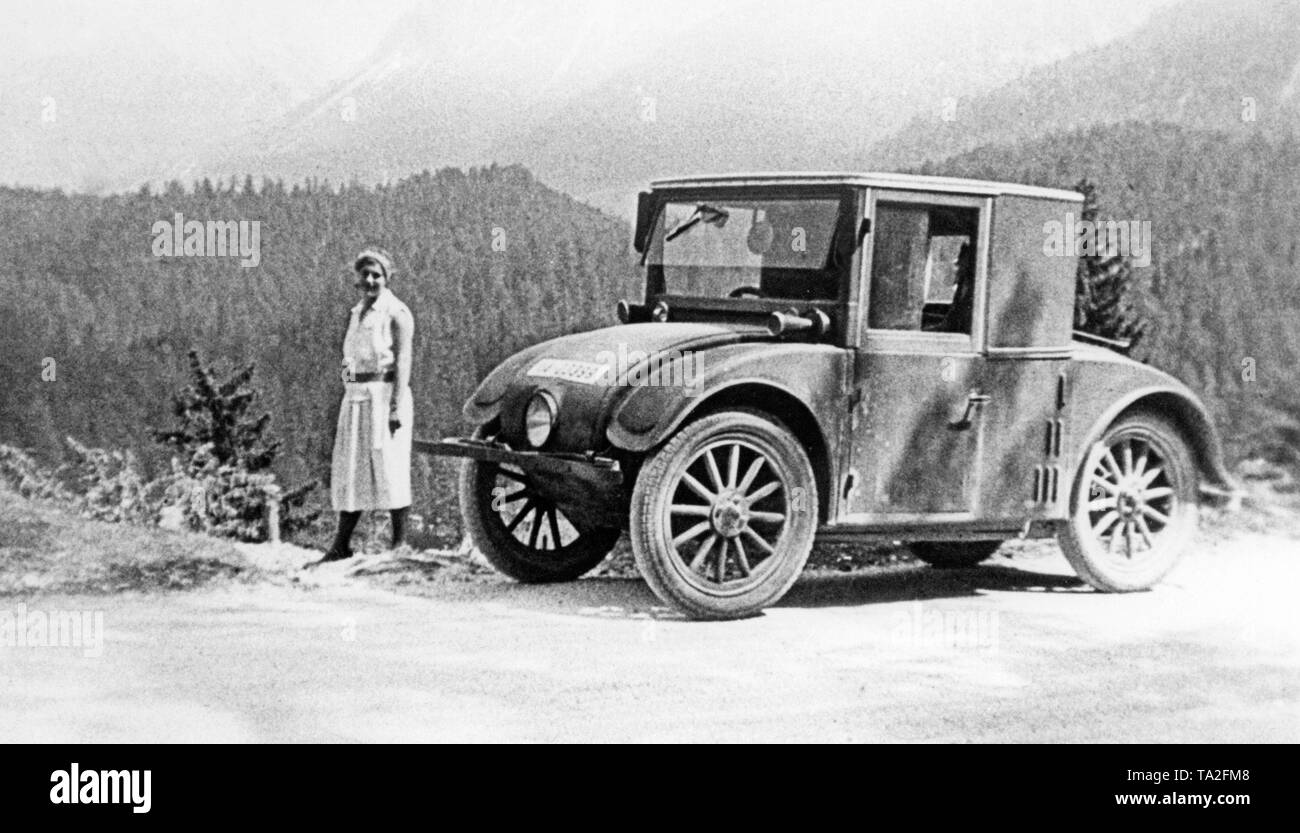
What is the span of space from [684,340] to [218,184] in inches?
472

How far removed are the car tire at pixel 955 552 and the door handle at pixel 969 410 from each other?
1.62 m

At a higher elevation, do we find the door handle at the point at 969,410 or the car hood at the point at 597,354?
the car hood at the point at 597,354

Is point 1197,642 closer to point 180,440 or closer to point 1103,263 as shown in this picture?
point 180,440

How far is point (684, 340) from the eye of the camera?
24.2ft

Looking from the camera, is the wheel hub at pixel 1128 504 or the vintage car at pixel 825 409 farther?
the wheel hub at pixel 1128 504

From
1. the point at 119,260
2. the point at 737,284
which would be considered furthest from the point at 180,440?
the point at 119,260

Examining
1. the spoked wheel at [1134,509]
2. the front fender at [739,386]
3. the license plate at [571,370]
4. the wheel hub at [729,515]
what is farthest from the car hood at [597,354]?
the spoked wheel at [1134,509]

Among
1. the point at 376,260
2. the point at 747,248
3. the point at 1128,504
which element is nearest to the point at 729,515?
the point at 747,248

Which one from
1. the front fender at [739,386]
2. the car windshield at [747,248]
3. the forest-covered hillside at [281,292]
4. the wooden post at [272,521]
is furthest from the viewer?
the forest-covered hillside at [281,292]

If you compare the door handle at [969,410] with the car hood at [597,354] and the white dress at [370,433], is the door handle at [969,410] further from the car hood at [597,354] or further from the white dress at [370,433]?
the white dress at [370,433]

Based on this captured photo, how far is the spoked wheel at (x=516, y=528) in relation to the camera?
8.23 metres

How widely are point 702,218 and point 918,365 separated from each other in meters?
1.39

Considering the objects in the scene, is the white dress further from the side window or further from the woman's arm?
the side window

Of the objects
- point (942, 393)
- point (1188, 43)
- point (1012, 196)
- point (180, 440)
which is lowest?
point (180, 440)
